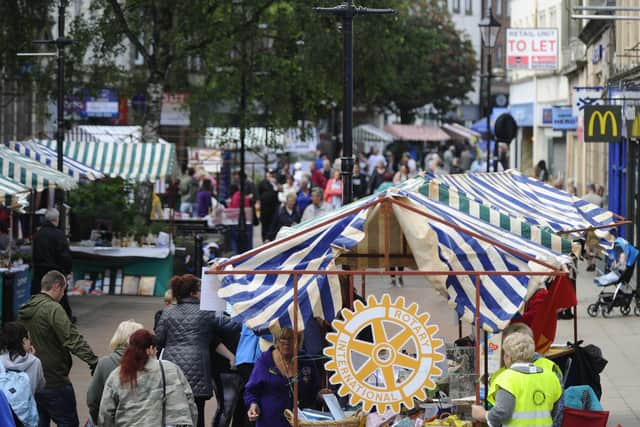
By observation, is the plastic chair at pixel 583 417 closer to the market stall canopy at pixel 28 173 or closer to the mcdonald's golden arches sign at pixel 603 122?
the market stall canopy at pixel 28 173

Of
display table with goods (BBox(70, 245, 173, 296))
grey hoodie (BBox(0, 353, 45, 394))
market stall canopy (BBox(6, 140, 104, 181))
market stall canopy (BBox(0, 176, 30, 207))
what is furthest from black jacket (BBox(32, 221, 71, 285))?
grey hoodie (BBox(0, 353, 45, 394))

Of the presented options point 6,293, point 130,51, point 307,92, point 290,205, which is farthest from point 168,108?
point 6,293

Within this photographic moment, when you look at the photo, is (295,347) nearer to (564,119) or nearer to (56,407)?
(56,407)

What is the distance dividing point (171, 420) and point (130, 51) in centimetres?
4864

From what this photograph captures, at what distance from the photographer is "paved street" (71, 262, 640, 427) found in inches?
587

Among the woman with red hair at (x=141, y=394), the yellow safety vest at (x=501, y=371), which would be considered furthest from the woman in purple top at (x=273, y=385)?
the yellow safety vest at (x=501, y=371)

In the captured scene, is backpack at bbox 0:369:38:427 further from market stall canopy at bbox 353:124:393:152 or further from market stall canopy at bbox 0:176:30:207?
market stall canopy at bbox 353:124:393:152

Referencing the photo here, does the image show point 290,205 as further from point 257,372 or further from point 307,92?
point 257,372

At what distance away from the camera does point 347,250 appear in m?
9.68

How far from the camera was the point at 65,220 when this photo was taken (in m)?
24.9

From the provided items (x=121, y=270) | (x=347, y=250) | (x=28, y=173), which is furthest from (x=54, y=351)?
(x=121, y=270)

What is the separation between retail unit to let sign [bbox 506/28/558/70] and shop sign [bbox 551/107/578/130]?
173 cm

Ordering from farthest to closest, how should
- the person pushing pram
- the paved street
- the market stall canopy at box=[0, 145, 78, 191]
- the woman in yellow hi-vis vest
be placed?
the person pushing pram → the market stall canopy at box=[0, 145, 78, 191] → the paved street → the woman in yellow hi-vis vest

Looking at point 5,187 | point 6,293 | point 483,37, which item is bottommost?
point 6,293
